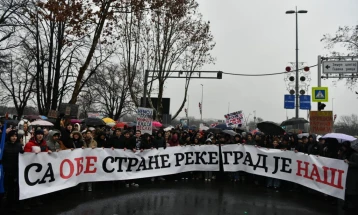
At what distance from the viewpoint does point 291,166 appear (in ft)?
34.3

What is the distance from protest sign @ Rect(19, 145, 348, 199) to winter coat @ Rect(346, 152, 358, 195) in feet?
0.68

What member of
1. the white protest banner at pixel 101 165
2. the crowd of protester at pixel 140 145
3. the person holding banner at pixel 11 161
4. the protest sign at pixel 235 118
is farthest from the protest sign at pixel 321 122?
the person holding banner at pixel 11 161

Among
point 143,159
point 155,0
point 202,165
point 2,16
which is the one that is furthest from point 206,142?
point 2,16

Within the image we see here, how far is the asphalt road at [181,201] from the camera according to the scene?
7.47m

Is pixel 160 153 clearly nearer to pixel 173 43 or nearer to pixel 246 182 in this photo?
pixel 246 182

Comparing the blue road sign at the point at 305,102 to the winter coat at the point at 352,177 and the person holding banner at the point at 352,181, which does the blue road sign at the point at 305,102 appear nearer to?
the person holding banner at the point at 352,181

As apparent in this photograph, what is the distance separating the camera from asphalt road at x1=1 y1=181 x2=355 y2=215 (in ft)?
24.5

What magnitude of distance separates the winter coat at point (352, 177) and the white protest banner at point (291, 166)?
20 centimetres

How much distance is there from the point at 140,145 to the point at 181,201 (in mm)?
3333

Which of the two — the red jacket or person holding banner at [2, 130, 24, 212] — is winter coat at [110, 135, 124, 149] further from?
person holding banner at [2, 130, 24, 212]

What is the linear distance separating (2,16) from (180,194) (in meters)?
17.8

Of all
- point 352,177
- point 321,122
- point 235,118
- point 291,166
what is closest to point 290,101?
point 235,118

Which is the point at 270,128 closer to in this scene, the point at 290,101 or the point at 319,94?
the point at 319,94

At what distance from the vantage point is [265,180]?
11.6 metres
